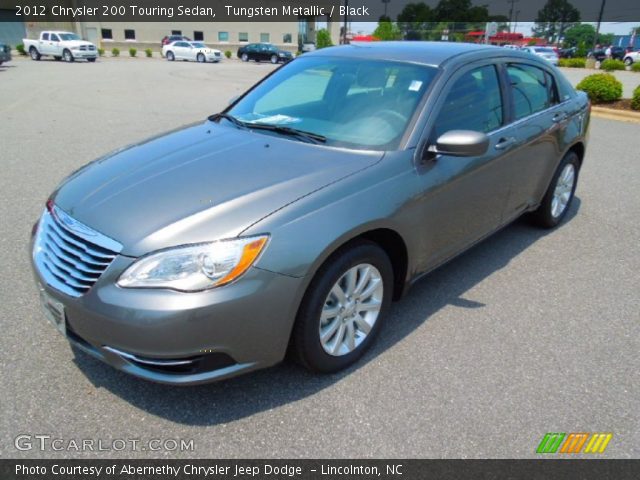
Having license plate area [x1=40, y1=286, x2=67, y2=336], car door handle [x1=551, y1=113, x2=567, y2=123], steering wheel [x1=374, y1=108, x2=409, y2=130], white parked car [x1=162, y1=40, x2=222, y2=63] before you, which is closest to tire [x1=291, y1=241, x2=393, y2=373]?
steering wheel [x1=374, y1=108, x2=409, y2=130]

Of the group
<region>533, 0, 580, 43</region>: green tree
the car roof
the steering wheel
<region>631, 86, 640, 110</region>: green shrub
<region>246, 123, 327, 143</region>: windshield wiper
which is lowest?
<region>631, 86, 640, 110</region>: green shrub

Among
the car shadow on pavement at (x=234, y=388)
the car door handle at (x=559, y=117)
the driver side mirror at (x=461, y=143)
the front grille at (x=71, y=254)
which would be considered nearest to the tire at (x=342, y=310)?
the car shadow on pavement at (x=234, y=388)

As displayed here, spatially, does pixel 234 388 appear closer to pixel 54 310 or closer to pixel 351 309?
pixel 351 309

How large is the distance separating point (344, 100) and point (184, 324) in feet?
6.45

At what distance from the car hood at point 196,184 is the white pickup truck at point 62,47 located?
110ft

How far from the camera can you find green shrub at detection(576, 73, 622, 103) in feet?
42.9

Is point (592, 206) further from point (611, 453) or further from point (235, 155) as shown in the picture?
point (235, 155)

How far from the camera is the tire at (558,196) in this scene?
4805mm

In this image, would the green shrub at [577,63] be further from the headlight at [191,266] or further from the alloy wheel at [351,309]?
the headlight at [191,266]

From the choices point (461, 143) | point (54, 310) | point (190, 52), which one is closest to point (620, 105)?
point (461, 143)

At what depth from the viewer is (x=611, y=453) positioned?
7.86ft

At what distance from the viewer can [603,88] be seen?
13.1 metres

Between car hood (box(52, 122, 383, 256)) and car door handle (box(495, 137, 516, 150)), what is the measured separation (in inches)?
48.7

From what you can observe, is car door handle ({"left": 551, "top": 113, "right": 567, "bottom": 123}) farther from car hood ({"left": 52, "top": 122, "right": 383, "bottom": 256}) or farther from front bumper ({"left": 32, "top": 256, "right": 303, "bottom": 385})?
front bumper ({"left": 32, "top": 256, "right": 303, "bottom": 385})
